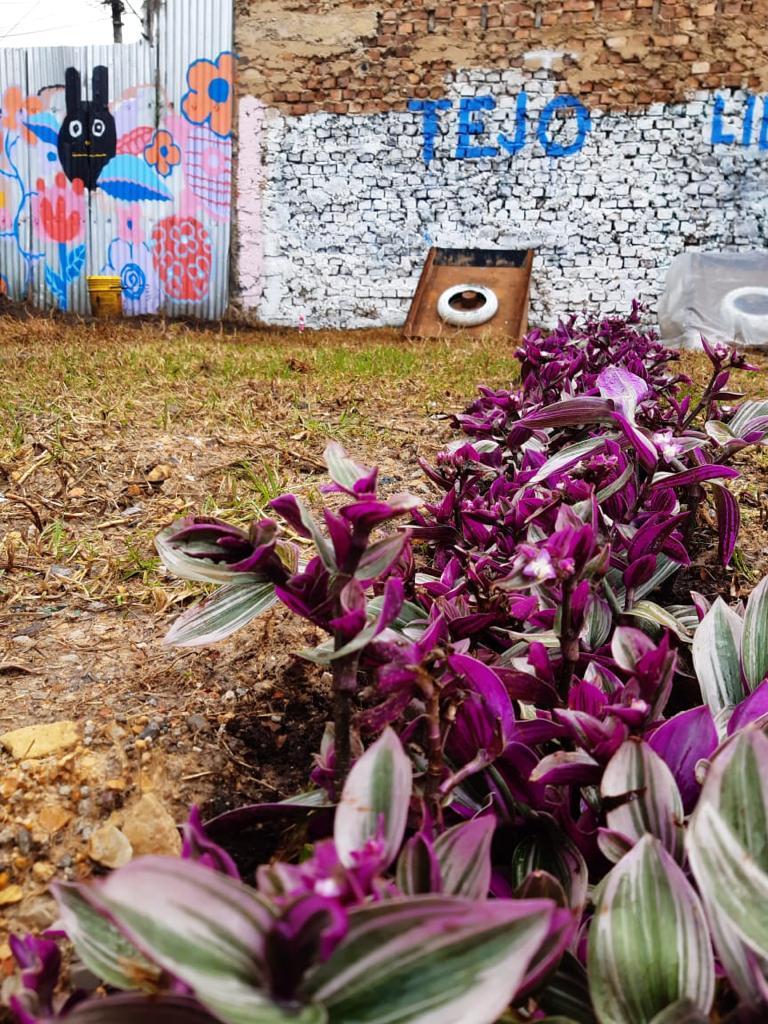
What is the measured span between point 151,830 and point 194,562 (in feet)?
1.11

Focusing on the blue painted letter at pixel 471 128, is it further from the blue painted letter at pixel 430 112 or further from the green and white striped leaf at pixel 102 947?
the green and white striped leaf at pixel 102 947

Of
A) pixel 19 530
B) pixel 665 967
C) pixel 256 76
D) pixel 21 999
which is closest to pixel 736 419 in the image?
pixel 665 967

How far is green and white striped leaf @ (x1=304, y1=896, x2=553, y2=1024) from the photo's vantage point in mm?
385

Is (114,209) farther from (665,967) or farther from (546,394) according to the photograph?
(665,967)

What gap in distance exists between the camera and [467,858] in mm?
562

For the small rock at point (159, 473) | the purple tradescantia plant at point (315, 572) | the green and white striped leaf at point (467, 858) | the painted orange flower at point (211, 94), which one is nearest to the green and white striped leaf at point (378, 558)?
the purple tradescantia plant at point (315, 572)

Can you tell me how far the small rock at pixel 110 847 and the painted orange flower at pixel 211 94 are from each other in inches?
380

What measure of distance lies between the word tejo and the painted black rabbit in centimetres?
365

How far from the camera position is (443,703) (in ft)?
2.39

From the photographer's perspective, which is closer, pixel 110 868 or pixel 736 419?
pixel 110 868

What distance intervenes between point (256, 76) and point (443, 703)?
990 cm

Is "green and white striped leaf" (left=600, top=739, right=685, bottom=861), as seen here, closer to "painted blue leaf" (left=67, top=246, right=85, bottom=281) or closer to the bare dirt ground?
the bare dirt ground

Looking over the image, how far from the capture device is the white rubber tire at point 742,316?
691cm

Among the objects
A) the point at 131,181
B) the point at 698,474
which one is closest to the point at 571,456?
the point at 698,474
